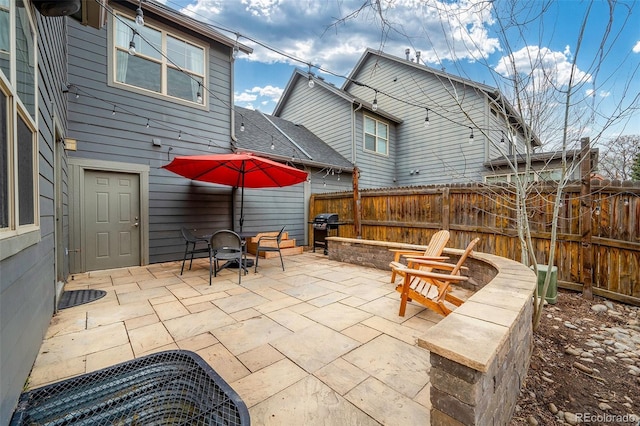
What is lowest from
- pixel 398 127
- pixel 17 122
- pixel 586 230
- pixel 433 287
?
pixel 433 287

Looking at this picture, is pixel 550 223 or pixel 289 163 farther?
pixel 289 163

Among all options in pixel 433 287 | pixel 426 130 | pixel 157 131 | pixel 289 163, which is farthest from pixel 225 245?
pixel 426 130

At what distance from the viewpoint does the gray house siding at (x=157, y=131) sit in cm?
459

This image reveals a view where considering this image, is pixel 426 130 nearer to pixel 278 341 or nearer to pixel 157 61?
pixel 157 61

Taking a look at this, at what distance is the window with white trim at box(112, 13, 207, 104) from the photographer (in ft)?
16.3

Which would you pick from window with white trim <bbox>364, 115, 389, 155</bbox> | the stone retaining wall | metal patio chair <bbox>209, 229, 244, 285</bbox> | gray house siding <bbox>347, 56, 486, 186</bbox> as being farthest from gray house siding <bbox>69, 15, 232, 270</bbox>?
the stone retaining wall

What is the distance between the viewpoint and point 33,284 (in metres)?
1.91

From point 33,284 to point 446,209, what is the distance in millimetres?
5548

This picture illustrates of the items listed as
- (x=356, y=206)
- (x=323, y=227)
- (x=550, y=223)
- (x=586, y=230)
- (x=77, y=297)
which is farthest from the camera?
(x=323, y=227)

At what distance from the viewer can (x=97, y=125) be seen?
471 cm

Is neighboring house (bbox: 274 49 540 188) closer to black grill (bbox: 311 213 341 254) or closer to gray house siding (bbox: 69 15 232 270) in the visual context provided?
black grill (bbox: 311 213 341 254)

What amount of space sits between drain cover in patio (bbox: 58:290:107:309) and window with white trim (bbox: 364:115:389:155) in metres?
8.15

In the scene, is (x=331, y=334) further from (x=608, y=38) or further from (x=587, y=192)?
(x=587, y=192)

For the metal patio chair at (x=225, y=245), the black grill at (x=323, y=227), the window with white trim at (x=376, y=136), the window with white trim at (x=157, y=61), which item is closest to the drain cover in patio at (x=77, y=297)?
the metal patio chair at (x=225, y=245)
